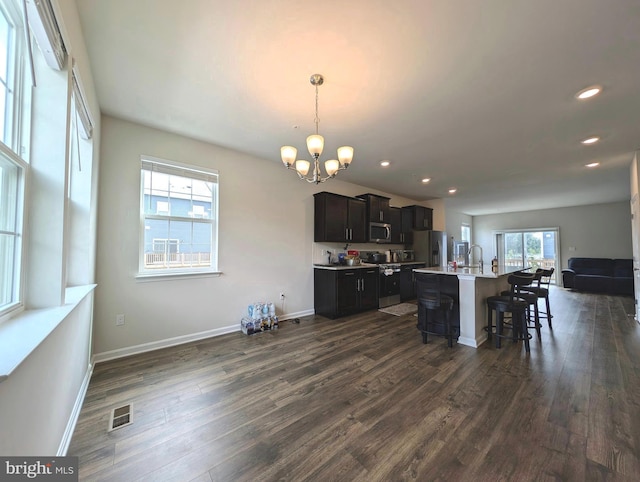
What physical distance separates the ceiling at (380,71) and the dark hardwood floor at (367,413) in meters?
2.72

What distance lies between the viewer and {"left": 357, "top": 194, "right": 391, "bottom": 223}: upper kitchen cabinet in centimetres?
532

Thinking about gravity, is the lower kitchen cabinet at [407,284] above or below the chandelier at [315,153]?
below

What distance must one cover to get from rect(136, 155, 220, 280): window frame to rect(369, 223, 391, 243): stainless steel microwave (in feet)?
10.5

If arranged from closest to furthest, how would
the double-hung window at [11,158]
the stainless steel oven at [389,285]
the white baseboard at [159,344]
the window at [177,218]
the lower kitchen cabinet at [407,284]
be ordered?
the double-hung window at [11,158] < the white baseboard at [159,344] < the window at [177,218] < the stainless steel oven at [389,285] < the lower kitchen cabinet at [407,284]

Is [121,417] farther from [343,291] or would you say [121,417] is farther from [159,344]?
[343,291]

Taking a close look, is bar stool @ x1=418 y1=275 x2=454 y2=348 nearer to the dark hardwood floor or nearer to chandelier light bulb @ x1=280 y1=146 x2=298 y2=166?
the dark hardwood floor

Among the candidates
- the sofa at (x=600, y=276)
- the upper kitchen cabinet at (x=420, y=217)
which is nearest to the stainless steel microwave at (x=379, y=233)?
the upper kitchen cabinet at (x=420, y=217)

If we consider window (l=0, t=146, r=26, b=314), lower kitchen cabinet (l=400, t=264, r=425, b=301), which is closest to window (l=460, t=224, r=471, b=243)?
lower kitchen cabinet (l=400, t=264, r=425, b=301)

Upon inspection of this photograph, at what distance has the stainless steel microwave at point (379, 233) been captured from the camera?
542 cm

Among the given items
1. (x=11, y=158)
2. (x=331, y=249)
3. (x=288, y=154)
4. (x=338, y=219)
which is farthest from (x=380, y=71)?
(x=331, y=249)

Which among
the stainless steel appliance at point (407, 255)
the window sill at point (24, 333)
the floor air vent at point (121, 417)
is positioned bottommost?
the floor air vent at point (121, 417)

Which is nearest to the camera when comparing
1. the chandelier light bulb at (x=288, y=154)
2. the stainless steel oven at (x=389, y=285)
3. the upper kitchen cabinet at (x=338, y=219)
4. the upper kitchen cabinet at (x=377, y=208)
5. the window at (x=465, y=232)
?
the chandelier light bulb at (x=288, y=154)

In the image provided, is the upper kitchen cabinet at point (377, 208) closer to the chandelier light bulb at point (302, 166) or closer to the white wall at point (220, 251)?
the white wall at point (220, 251)

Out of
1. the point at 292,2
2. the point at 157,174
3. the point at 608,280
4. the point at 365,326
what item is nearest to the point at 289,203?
the point at 157,174
